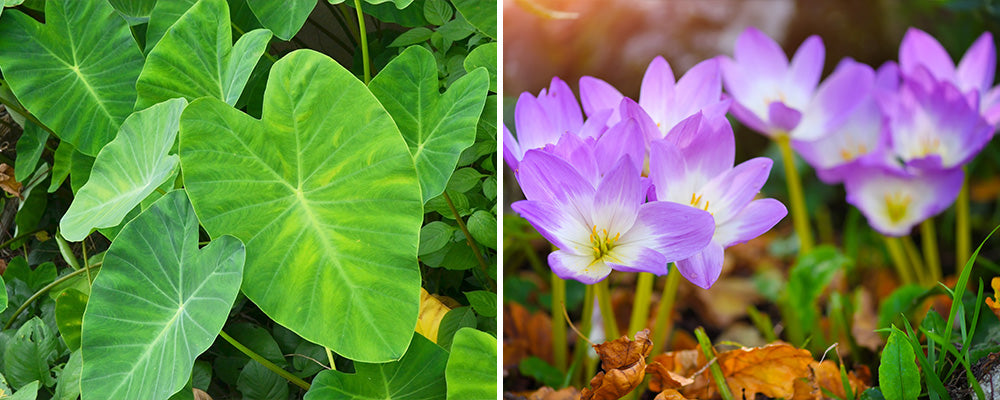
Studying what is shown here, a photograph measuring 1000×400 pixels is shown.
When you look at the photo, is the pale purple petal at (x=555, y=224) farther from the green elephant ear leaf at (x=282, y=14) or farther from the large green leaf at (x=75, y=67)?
the large green leaf at (x=75, y=67)

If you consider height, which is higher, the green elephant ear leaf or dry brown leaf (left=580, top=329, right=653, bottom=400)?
the green elephant ear leaf

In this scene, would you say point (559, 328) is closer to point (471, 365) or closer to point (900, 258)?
point (471, 365)

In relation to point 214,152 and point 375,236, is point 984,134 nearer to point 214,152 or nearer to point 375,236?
point 375,236

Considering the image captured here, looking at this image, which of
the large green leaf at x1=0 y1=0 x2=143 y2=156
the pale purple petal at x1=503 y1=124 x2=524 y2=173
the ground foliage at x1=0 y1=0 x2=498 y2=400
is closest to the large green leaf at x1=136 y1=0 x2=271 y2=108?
the ground foliage at x1=0 y1=0 x2=498 y2=400

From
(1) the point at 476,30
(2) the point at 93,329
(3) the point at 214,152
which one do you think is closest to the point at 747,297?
(1) the point at 476,30

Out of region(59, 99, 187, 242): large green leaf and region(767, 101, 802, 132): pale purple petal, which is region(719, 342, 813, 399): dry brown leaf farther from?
A: region(59, 99, 187, 242): large green leaf

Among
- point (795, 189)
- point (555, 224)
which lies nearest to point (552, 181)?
point (555, 224)

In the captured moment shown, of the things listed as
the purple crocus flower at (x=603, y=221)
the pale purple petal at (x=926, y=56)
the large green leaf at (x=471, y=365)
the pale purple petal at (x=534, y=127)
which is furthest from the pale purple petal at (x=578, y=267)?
the pale purple petal at (x=926, y=56)
